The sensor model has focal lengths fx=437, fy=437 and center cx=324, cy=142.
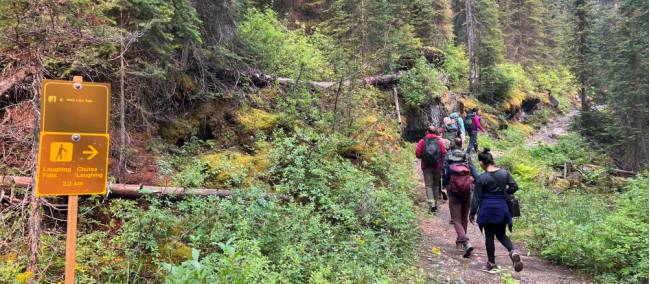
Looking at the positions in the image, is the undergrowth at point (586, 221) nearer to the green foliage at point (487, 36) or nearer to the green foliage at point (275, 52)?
the green foliage at point (275, 52)

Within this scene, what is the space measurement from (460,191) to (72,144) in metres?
6.30

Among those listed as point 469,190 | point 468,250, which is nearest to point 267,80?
point 469,190

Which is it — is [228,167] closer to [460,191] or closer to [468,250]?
[460,191]

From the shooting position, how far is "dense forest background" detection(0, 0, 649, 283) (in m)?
5.36

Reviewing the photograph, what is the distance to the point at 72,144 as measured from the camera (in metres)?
3.93

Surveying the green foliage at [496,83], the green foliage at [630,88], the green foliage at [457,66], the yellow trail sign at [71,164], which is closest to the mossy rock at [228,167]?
the yellow trail sign at [71,164]

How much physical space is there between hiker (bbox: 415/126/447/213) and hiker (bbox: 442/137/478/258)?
1.26m

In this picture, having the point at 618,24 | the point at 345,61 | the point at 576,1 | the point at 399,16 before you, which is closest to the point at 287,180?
the point at 345,61

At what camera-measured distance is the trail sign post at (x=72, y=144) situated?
3.79 metres

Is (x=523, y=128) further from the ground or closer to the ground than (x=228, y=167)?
closer to the ground

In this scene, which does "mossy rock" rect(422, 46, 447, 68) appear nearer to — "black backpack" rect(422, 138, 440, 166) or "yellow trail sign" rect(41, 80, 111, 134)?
"black backpack" rect(422, 138, 440, 166)

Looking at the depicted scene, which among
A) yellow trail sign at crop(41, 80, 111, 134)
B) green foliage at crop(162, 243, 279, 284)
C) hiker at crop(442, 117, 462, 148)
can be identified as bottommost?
green foliage at crop(162, 243, 279, 284)

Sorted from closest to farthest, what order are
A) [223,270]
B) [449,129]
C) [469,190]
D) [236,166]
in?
1. [223,270]
2. [469,190]
3. [236,166]
4. [449,129]

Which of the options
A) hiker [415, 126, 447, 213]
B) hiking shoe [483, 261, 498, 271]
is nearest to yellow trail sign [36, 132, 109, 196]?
hiking shoe [483, 261, 498, 271]
